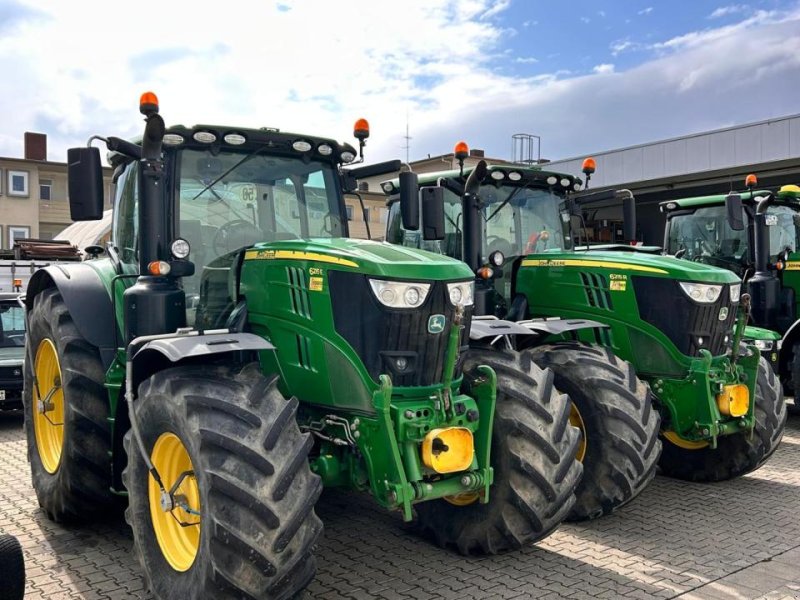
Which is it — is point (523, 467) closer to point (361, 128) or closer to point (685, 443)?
point (361, 128)

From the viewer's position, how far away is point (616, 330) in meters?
6.29

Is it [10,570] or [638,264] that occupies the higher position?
[638,264]

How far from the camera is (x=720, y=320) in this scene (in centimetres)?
611

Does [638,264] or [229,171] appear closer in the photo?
[229,171]

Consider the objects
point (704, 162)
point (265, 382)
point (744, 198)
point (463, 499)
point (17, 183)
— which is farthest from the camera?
point (17, 183)

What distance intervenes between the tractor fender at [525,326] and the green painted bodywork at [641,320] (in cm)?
22

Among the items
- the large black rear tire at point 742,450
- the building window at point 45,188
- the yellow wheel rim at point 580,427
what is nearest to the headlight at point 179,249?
the yellow wheel rim at point 580,427

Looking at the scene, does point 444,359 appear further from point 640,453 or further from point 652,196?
point 652,196

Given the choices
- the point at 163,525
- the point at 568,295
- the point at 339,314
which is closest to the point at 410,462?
the point at 339,314

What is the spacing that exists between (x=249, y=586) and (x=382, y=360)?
49.9 inches

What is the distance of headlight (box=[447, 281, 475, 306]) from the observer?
4.13 meters

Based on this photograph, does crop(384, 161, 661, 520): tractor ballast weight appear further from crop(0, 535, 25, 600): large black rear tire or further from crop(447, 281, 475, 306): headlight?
crop(0, 535, 25, 600): large black rear tire

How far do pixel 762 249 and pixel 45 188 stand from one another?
33.7 metres

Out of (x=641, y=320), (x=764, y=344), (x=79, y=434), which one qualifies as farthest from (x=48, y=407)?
(x=764, y=344)
